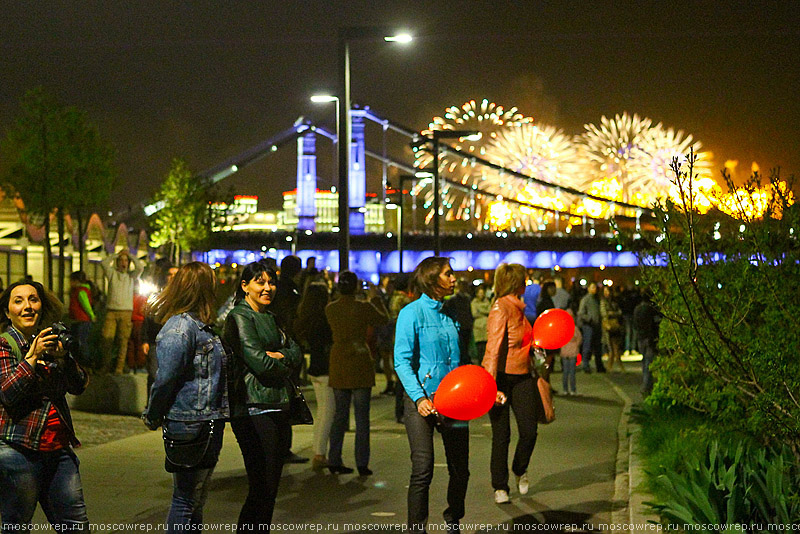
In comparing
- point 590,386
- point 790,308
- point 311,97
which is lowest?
point 590,386

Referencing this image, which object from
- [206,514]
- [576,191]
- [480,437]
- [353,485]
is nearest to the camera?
[206,514]

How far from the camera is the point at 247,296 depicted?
6586 mm

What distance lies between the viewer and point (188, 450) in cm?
561

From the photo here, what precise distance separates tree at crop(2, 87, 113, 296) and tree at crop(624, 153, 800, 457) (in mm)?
27530

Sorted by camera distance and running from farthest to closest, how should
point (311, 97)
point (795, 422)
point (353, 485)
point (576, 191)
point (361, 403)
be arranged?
point (576, 191)
point (311, 97)
point (361, 403)
point (353, 485)
point (795, 422)

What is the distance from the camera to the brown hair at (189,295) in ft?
19.1

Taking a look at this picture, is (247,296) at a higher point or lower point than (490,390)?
higher

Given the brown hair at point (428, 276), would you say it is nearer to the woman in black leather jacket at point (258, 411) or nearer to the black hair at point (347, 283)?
the woman in black leather jacket at point (258, 411)

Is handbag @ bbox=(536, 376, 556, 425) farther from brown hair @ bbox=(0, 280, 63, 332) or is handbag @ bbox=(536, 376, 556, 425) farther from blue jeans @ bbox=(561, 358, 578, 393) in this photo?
blue jeans @ bbox=(561, 358, 578, 393)

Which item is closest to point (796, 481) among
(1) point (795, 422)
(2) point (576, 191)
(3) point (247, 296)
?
(1) point (795, 422)

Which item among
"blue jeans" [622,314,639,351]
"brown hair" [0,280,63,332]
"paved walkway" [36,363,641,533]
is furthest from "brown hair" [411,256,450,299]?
"blue jeans" [622,314,639,351]

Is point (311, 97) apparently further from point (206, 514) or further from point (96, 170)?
point (96, 170)

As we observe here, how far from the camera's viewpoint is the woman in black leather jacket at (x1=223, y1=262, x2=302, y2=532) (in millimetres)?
6254

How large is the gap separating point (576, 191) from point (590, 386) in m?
73.5
